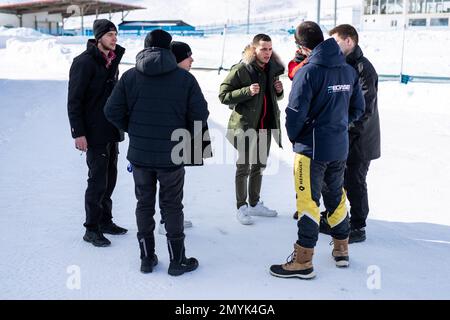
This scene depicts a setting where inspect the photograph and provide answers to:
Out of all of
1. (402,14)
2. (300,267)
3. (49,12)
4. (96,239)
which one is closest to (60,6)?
(49,12)

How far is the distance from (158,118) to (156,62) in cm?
35

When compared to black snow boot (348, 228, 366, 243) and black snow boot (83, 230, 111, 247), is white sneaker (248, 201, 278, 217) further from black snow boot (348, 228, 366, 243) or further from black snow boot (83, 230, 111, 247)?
black snow boot (83, 230, 111, 247)

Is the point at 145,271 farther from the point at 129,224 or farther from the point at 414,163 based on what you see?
the point at 414,163

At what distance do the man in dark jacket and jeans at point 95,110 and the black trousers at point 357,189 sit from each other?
6.07 ft

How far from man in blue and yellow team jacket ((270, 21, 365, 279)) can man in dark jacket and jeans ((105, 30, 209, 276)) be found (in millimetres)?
643

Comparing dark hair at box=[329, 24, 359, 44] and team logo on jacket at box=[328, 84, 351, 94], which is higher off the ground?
dark hair at box=[329, 24, 359, 44]

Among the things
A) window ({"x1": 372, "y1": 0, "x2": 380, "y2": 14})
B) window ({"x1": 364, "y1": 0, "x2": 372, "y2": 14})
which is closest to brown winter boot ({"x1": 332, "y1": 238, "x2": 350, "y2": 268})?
window ({"x1": 372, "y1": 0, "x2": 380, "y2": 14})

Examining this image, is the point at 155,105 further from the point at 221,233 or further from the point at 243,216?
the point at 243,216

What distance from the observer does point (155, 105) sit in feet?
10.8

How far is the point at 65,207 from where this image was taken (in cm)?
492

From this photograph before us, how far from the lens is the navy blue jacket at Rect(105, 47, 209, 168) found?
Answer: 3268 millimetres

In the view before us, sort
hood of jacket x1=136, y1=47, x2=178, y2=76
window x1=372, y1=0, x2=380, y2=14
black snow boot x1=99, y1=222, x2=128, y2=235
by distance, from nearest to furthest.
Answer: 1. hood of jacket x1=136, y1=47, x2=178, y2=76
2. black snow boot x1=99, y1=222, x2=128, y2=235
3. window x1=372, y1=0, x2=380, y2=14
